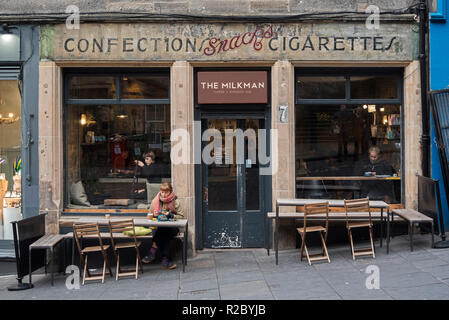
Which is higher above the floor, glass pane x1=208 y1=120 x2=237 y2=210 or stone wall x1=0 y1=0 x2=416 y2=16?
stone wall x1=0 y1=0 x2=416 y2=16

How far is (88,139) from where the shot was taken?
395 inches

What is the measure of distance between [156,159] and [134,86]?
5.02 feet

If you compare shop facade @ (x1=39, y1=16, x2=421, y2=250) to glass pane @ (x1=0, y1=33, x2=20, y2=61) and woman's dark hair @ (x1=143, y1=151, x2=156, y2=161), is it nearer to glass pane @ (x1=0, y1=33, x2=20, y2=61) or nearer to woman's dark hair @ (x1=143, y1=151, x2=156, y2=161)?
woman's dark hair @ (x1=143, y1=151, x2=156, y2=161)

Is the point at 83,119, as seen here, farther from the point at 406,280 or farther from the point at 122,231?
the point at 406,280

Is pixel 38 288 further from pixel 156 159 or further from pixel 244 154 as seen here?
pixel 244 154

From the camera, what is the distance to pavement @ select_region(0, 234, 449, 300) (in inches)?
273

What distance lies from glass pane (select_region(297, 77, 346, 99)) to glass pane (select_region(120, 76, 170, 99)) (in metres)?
2.71

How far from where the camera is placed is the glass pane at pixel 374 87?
32.4 ft

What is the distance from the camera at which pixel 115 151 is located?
32.7ft

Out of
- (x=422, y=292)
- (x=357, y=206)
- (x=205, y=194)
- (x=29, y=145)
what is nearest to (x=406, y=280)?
(x=422, y=292)

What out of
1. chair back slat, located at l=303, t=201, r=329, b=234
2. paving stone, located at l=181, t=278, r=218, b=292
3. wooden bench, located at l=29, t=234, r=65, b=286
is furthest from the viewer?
chair back slat, located at l=303, t=201, r=329, b=234
